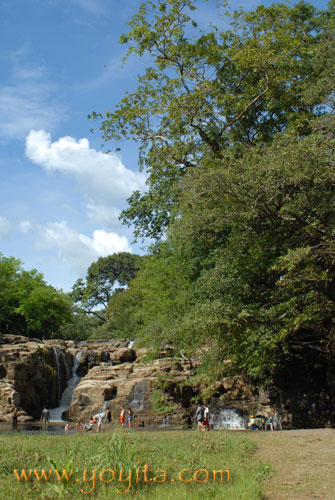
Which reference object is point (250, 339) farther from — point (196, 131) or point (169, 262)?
point (169, 262)

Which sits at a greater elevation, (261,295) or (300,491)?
(261,295)

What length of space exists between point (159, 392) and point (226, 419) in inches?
166

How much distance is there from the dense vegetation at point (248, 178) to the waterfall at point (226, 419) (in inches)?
106

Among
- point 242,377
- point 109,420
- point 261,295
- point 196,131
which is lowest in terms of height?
point 109,420

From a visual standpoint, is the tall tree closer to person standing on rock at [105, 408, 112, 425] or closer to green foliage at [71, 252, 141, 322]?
person standing on rock at [105, 408, 112, 425]

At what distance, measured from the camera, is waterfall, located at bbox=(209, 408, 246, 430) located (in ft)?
75.5

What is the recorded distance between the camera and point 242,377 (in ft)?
84.0

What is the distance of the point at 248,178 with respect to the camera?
16.6 metres

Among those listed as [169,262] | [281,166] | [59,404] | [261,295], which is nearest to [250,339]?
[261,295]

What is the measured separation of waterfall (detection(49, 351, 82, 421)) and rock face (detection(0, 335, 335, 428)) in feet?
1.66

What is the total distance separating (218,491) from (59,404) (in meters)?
25.5

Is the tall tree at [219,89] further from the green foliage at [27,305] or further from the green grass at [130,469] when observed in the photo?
the green foliage at [27,305]

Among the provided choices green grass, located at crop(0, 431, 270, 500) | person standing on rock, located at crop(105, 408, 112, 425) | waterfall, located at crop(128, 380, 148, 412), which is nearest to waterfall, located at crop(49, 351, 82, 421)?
person standing on rock, located at crop(105, 408, 112, 425)

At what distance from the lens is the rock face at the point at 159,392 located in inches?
894
